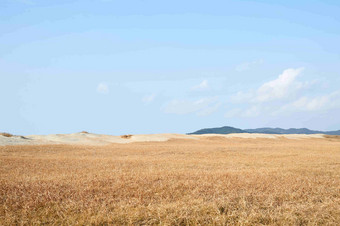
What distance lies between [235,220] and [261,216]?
573 mm

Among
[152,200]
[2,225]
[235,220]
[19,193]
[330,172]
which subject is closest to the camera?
[2,225]

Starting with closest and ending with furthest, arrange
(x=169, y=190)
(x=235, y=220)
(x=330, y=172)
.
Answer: (x=235, y=220)
(x=169, y=190)
(x=330, y=172)

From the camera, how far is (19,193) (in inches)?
277

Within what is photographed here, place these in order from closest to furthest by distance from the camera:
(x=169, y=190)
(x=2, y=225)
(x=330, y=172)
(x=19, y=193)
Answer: (x=2, y=225), (x=19, y=193), (x=169, y=190), (x=330, y=172)

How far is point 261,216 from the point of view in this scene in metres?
5.46

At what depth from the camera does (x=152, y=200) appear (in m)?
6.53

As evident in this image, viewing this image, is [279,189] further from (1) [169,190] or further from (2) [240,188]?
(1) [169,190]

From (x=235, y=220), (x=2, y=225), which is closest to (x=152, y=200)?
(x=235, y=220)

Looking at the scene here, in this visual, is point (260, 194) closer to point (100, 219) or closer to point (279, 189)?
point (279, 189)

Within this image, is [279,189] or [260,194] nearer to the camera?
A: [260,194]

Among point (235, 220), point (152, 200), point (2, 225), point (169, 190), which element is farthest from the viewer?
point (169, 190)

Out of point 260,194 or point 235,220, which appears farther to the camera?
point 260,194

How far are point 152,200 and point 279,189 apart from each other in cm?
379

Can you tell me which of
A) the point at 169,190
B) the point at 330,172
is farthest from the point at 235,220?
the point at 330,172
